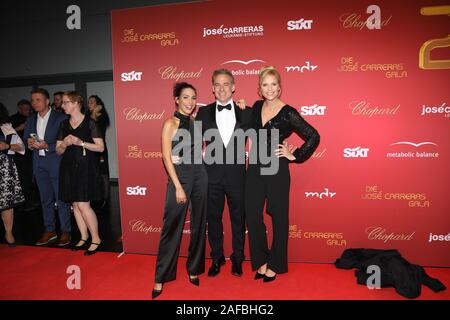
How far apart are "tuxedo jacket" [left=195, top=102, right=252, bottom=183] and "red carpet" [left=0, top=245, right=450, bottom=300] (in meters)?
1.10

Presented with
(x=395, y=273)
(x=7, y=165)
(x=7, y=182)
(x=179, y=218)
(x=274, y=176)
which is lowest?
(x=395, y=273)

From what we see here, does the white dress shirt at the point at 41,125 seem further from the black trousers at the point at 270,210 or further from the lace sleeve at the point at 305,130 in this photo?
the lace sleeve at the point at 305,130

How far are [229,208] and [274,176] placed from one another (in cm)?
60

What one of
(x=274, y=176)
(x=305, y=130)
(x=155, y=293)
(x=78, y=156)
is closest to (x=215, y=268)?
(x=155, y=293)

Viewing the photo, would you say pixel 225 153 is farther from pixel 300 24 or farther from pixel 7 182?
pixel 7 182

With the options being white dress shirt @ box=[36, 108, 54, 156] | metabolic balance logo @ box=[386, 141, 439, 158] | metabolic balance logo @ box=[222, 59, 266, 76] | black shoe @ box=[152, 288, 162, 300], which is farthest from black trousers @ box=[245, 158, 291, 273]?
white dress shirt @ box=[36, 108, 54, 156]

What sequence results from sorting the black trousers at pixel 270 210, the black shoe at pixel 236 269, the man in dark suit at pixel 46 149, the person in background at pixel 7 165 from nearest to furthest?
the black trousers at pixel 270 210 < the black shoe at pixel 236 269 < the person in background at pixel 7 165 < the man in dark suit at pixel 46 149

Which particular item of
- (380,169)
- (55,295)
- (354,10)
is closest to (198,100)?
(354,10)

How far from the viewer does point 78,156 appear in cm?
346

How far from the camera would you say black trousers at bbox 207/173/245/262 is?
9.59 feet

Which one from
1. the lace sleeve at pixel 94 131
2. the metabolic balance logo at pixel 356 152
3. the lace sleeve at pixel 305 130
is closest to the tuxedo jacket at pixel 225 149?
the lace sleeve at pixel 305 130

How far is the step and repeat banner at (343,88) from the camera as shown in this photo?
10.2 ft

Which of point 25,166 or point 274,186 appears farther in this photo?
point 25,166

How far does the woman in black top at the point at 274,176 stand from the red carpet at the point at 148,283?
0.26 meters
